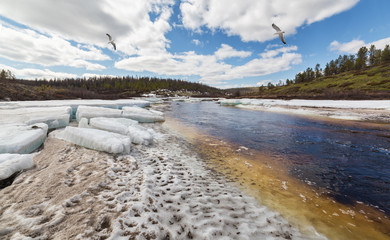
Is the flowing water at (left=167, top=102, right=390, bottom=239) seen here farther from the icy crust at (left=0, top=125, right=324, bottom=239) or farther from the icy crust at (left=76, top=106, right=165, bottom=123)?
the icy crust at (left=76, top=106, right=165, bottom=123)

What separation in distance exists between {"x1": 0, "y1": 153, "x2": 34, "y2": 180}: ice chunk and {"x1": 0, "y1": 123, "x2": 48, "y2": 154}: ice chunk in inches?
31.5

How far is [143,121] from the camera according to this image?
13734mm

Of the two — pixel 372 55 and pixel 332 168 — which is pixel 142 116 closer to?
pixel 332 168

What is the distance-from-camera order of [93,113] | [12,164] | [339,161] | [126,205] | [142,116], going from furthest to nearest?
[142,116], [93,113], [339,161], [12,164], [126,205]

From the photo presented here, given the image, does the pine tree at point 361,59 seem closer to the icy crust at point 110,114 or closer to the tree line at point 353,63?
→ the tree line at point 353,63

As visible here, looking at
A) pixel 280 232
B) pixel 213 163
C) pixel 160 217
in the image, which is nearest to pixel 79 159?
pixel 160 217

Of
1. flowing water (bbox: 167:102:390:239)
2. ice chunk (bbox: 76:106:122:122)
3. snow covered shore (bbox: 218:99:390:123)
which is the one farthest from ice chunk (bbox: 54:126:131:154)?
snow covered shore (bbox: 218:99:390:123)

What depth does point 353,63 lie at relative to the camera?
88.8 m

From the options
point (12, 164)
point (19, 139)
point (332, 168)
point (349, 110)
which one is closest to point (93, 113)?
point (19, 139)

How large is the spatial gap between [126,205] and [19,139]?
17.2ft

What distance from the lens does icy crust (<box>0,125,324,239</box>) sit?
2557mm

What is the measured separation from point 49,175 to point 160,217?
342 cm

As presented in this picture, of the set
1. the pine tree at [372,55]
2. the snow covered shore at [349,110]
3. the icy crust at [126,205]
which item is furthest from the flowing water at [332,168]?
the pine tree at [372,55]

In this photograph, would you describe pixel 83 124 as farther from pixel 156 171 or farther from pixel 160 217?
pixel 160 217
